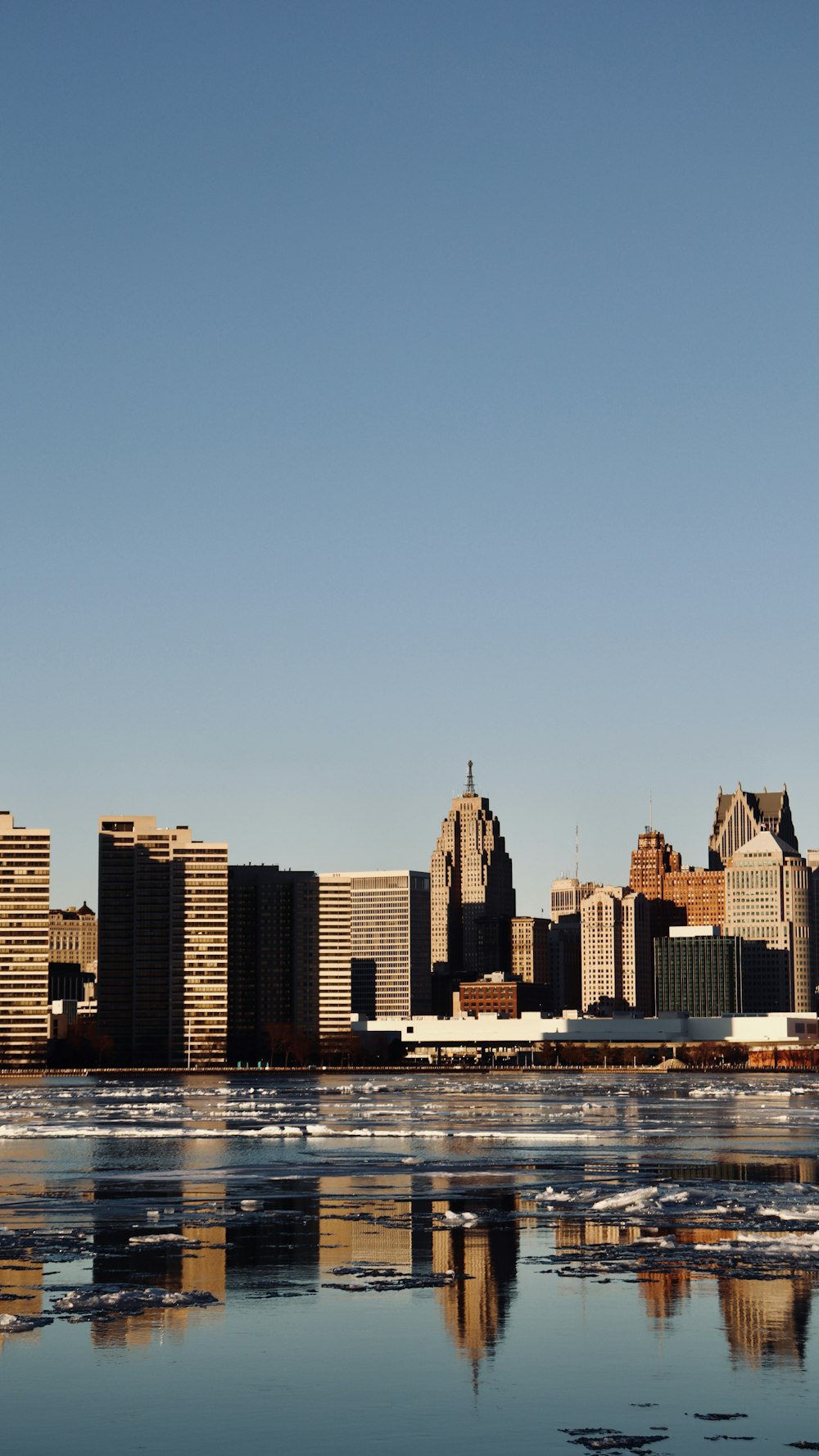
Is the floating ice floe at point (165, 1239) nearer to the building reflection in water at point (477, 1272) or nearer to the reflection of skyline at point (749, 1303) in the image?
the building reflection in water at point (477, 1272)

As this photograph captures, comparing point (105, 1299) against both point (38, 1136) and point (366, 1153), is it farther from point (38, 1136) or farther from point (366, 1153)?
point (38, 1136)

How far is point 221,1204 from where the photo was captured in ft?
191

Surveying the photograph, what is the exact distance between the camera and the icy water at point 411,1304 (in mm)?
29125

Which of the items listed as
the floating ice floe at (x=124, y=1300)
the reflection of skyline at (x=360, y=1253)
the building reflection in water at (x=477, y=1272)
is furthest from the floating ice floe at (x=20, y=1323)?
the building reflection in water at (x=477, y=1272)

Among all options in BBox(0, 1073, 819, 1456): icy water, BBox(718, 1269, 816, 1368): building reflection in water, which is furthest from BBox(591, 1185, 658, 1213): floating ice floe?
BBox(718, 1269, 816, 1368): building reflection in water

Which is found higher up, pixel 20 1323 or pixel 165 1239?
pixel 20 1323

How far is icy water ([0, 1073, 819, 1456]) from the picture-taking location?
29125 mm

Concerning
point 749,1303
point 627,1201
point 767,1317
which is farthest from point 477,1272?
point 627,1201

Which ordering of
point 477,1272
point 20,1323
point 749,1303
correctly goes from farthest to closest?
point 477,1272 < point 749,1303 < point 20,1323

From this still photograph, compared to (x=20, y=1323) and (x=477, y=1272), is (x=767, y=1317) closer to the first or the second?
(x=477, y=1272)

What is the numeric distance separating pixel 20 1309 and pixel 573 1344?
11335 millimetres

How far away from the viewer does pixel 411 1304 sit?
1542 inches

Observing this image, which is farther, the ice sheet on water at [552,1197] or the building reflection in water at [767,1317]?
the ice sheet on water at [552,1197]

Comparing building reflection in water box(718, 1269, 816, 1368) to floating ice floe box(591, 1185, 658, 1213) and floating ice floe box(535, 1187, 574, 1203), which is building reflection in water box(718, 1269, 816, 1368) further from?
floating ice floe box(535, 1187, 574, 1203)
